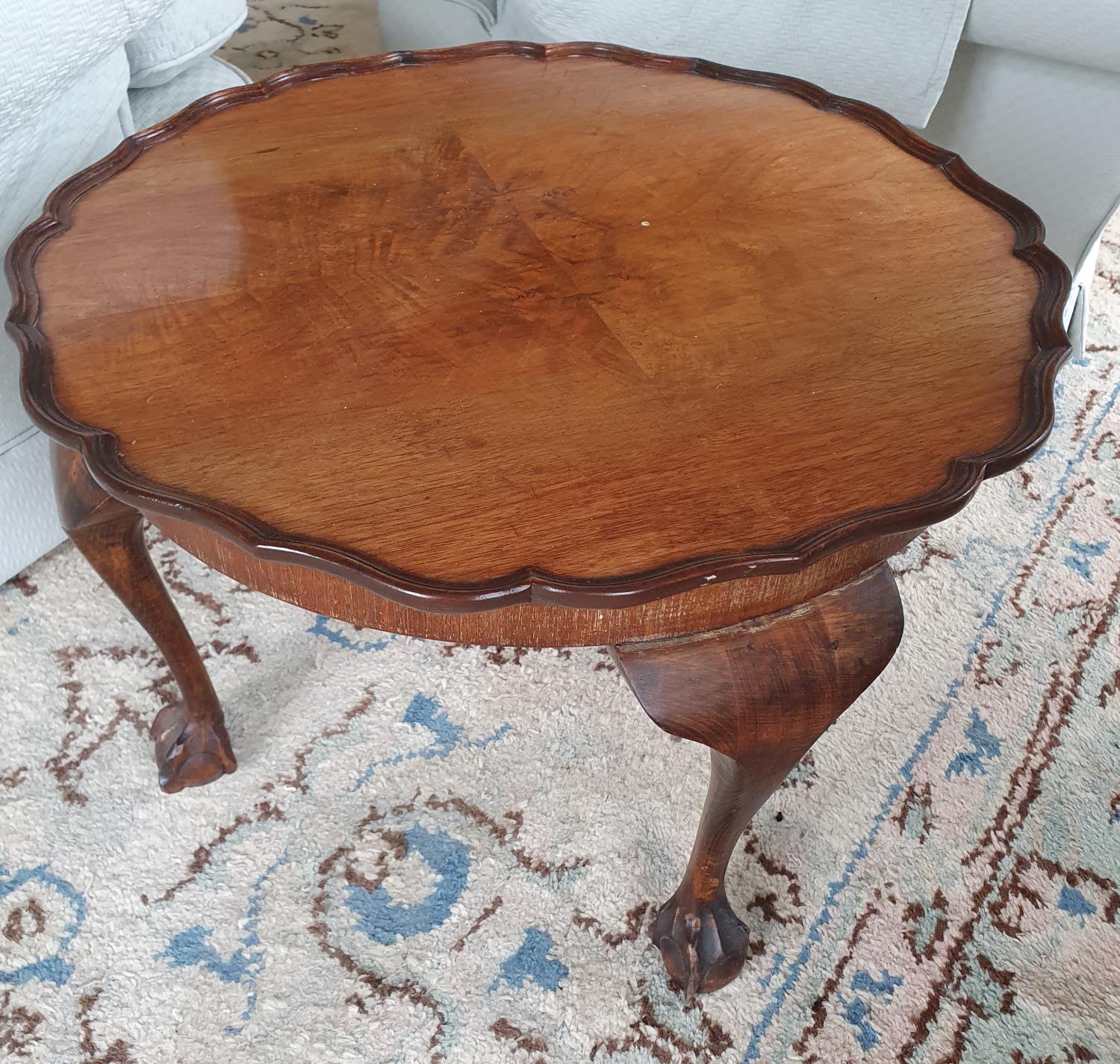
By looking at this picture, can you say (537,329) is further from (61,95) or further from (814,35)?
(814,35)

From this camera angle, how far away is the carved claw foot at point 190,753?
90cm

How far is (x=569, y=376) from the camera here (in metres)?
0.63

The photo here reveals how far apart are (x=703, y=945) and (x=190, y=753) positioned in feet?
1.49

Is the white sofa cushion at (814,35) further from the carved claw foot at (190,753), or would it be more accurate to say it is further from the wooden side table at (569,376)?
the carved claw foot at (190,753)

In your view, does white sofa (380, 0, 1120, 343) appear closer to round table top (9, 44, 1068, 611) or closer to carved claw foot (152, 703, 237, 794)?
round table top (9, 44, 1068, 611)

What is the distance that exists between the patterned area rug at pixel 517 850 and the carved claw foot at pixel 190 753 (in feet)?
0.06

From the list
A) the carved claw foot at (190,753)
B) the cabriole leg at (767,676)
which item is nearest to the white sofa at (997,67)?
the cabriole leg at (767,676)

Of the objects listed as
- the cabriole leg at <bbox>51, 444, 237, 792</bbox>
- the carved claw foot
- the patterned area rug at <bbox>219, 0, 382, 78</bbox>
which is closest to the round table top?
the cabriole leg at <bbox>51, 444, 237, 792</bbox>

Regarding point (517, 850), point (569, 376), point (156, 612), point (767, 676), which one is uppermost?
point (569, 376)

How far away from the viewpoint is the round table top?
54cm

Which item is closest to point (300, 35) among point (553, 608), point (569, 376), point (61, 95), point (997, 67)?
point (61, 95)

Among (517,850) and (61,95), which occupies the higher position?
(61,95)

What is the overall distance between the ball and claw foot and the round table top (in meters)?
0.35

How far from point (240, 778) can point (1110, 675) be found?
2.69 feet
